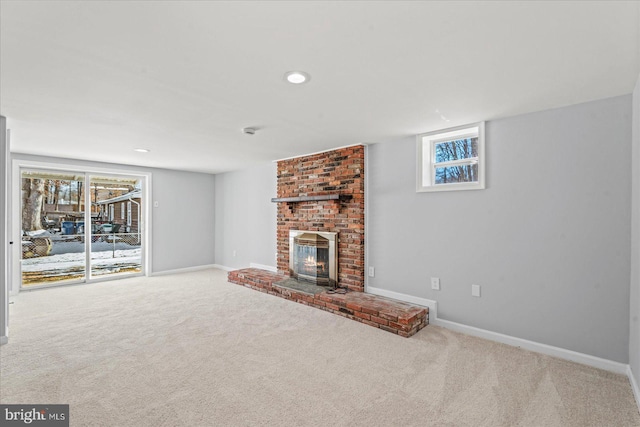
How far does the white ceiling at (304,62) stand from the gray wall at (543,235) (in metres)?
0.33

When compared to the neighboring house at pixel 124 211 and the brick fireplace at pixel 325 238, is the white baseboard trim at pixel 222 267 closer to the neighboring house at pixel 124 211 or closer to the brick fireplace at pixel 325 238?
the brick fireplace at pixel 325 238

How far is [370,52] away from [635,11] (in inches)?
50.5

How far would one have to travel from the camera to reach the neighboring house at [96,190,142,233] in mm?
5883

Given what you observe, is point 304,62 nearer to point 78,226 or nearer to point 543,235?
point 543,235

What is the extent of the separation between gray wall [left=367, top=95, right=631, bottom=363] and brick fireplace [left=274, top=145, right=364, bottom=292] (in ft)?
2.68

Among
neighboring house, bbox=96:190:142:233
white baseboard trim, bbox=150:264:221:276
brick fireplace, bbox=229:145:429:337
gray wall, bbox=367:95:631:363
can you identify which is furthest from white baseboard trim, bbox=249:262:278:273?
gray wall, bbox=367:95:631:363

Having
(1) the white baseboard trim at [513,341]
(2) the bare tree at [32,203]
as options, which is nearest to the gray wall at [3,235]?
(2) the bare tree at [32,203]

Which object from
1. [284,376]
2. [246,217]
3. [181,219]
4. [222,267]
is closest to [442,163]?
[284,376]

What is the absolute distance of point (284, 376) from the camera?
8.05ft

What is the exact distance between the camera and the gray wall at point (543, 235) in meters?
2.55

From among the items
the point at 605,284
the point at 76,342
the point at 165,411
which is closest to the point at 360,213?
the point at 605,284

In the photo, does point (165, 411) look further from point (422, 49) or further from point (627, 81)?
point (627, 81)

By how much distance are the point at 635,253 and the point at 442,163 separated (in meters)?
1.87

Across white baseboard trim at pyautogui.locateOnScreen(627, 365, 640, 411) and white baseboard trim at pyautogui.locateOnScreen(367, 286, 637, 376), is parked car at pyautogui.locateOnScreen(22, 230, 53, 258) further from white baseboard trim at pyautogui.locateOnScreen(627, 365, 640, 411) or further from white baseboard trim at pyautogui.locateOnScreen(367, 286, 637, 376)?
white baseboard trim at pyautogui.locateOnScreen(627, 365, 640, 411)
